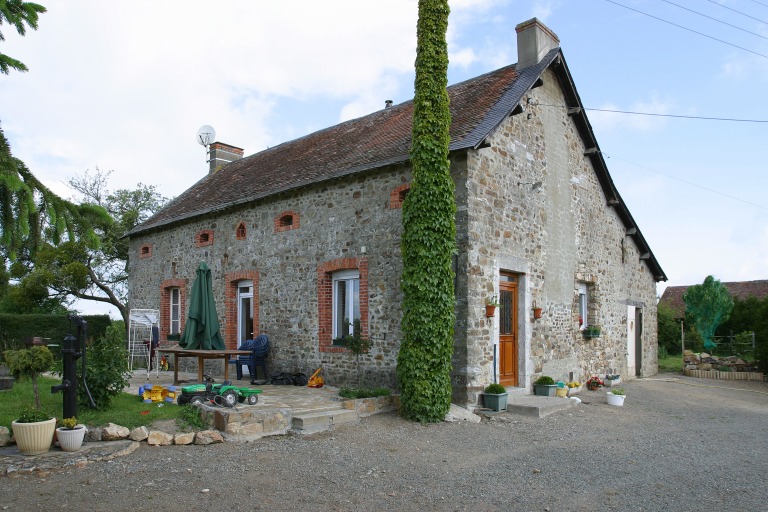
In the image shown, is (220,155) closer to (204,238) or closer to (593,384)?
(204,238)

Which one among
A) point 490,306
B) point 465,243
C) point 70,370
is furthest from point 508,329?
point 70,370

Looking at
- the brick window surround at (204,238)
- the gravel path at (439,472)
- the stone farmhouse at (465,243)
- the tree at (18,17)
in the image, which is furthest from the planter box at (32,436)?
the brick window surround at (204,238)

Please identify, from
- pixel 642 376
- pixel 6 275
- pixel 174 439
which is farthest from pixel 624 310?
pixel 6 275

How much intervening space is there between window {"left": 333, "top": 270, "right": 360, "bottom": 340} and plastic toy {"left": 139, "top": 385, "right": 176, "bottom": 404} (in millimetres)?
3294

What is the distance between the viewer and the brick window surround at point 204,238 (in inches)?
556

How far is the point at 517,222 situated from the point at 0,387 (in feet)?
29.5

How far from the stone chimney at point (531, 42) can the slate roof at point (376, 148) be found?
0.17 meters

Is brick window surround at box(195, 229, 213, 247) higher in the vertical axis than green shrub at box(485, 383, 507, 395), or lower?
higher

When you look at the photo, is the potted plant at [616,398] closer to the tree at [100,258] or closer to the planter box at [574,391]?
the planter box at [574,391]

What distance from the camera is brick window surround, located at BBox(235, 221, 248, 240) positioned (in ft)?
43.4

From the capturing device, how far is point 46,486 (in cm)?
527

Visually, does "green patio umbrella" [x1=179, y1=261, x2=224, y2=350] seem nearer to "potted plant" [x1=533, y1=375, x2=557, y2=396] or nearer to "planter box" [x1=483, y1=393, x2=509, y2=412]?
"planter box" [x1=483, y1=393, x2=509, y2=412]

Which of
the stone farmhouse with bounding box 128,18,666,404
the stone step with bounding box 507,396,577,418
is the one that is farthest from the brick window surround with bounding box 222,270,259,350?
the stone step with bounding box 507,396,577,418

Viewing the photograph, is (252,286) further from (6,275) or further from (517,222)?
(6,275)
